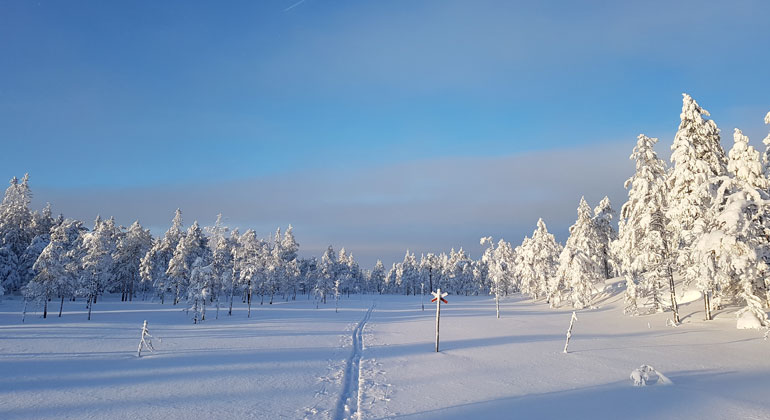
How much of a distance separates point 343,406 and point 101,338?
24824mm

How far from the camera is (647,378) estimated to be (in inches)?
528

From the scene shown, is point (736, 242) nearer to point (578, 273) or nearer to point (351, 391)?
point (351, 391)

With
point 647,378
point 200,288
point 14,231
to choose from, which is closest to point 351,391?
point 647,378

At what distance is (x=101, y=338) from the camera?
26938 millimetres

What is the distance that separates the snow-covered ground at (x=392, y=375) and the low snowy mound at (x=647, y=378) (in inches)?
12.6

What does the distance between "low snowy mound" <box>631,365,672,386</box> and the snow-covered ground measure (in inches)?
12.6

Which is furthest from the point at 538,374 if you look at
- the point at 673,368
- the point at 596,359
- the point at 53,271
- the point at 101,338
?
the point at 53,271

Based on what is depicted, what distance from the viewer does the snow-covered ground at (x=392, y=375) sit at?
11.1m

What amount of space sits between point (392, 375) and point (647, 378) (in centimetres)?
924

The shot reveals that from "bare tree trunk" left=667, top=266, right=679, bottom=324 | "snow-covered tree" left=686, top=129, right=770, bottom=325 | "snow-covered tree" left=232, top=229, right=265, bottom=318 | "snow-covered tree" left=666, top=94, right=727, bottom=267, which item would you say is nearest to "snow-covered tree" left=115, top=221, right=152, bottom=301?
"snow-covered tree" left=232, top=229, right=265, bottom=318

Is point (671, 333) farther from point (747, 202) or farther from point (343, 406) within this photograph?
point (343, 406)

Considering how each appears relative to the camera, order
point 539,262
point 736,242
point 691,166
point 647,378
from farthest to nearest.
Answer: point 539,262 → point 691,166 → point 736,242 → point 647,378

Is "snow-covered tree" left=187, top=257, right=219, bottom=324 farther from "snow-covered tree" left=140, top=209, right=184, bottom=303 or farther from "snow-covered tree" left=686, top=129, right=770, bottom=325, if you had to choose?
"snow-covered tree" left=686, top=129, right=770, bottom=325

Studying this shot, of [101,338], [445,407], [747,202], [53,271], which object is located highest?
[747,202]
